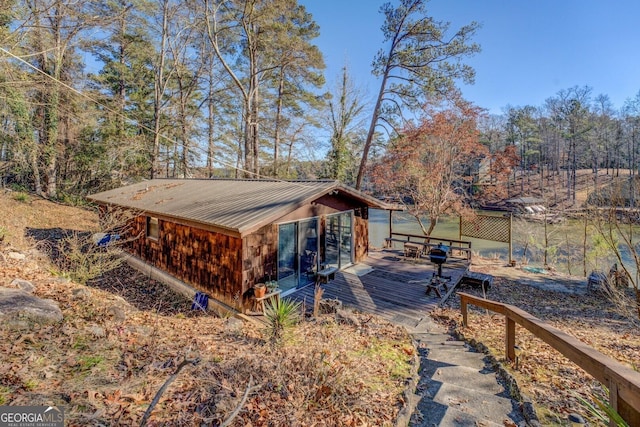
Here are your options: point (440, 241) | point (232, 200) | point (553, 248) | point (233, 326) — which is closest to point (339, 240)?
point (232, 200)

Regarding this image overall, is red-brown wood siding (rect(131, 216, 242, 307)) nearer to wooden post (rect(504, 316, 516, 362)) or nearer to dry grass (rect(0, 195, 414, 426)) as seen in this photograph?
dry grass (rect(0, 195, 414, 426))

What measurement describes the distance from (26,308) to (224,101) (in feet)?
60.6

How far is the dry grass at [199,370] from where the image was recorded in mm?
2352

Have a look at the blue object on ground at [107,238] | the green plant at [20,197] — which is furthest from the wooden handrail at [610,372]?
the green plant at [20,197]

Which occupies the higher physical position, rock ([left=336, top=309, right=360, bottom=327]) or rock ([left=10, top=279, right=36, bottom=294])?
rock ([left=10, top=279, right=36, bottom=294])

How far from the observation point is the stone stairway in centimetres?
271

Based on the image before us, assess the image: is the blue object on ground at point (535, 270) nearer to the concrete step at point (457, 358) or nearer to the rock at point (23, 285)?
the concrete step at point (457, 358)

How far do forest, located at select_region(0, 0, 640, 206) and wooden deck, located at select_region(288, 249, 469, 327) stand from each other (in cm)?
391

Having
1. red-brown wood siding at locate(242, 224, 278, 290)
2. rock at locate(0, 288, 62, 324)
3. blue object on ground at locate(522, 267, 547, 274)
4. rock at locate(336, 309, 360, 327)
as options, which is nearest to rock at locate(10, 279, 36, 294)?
rock at locate(0, 288, 62, 324)

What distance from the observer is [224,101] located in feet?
65.5

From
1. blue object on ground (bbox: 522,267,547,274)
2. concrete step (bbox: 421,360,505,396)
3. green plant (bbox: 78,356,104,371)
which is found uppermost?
green plant (bbox: 78,356,104,371)

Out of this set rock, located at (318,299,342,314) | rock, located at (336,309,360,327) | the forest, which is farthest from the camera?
the forest

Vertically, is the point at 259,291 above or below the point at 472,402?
above

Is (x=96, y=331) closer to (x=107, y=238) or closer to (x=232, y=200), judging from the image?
(x=232, y=200)
